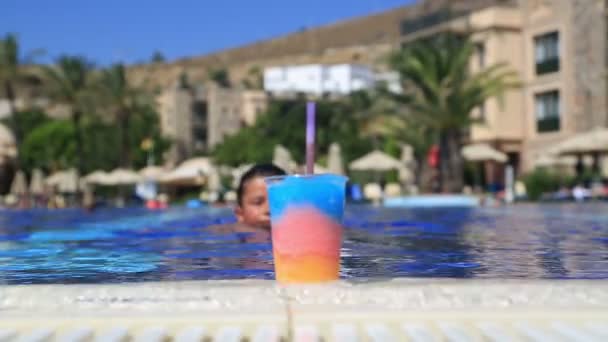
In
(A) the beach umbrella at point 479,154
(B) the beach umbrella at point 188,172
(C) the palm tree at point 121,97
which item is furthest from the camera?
(C) the palm tree at point 121,97

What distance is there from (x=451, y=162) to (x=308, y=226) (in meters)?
22.6

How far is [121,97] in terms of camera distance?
3859cm

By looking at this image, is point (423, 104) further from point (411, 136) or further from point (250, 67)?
point (250, 67)

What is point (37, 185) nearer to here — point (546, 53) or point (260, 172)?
point (546, 53)

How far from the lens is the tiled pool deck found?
256 centimetres

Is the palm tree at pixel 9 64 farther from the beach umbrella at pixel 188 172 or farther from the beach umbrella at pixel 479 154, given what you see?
the beach umbrella at pixel 479 154

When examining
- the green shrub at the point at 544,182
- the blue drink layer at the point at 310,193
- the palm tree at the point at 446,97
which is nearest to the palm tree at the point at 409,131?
the palm tree at the point at 446,97

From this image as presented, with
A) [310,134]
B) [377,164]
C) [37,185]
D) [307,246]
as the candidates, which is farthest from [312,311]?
[37,185]

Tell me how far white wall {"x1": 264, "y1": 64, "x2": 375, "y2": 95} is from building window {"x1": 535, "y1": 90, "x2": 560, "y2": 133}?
25.4m

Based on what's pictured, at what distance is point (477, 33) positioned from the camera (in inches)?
1304

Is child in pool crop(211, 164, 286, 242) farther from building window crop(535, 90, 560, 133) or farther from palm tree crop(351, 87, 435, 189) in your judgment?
building window crop(535, 90, 560, 133)

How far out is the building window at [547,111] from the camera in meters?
31.4

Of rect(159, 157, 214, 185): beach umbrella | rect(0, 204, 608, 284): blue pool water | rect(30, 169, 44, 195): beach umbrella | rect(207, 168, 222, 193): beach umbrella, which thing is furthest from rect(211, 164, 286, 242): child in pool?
rect(30, 169, 44, 195): beach umbrella

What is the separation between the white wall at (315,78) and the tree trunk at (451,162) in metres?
31.8
